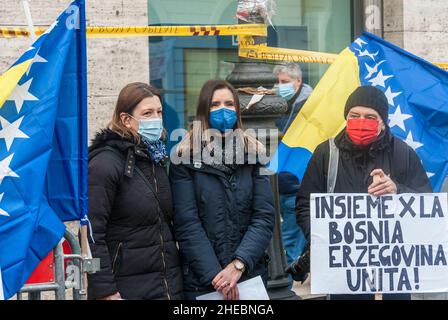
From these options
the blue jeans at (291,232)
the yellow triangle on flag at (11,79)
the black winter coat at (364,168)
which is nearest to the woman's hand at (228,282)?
the black winter coat at (364,168)

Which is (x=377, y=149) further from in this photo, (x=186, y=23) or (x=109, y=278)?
(x=186, y=23)

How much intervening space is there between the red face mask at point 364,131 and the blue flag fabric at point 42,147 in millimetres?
1870

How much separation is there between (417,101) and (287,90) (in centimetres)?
268

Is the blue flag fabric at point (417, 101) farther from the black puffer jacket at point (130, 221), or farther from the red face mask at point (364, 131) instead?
the black puffer jacket at point (130, 221)

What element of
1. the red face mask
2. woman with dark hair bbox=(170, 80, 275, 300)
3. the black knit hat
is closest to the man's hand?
the red face mask

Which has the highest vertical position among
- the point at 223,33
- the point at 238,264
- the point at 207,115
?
the point at 223,33

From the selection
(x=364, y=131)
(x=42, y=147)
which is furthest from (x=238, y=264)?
(x=42, y=147)

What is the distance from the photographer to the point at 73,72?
4988 millimetres

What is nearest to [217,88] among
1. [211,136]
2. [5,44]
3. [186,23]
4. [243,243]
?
[211,136]

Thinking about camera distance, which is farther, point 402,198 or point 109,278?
point 402,198

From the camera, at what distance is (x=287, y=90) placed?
9.36 m

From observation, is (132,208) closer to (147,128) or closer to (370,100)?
(147,128)

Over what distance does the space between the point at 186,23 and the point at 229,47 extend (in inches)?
23.4

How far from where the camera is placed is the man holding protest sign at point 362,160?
616 cm
